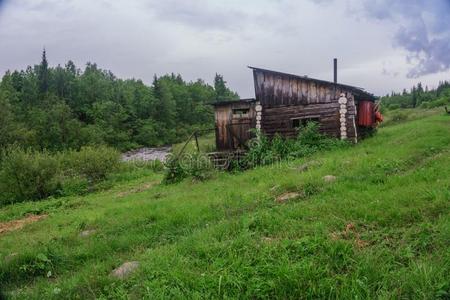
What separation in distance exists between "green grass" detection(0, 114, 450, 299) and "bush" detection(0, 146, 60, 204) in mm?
10357

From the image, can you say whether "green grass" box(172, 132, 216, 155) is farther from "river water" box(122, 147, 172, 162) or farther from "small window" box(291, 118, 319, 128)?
"small window" box(291, 118, 319, 128)

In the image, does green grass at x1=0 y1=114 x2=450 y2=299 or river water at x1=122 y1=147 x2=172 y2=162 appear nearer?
green grass at x1=0 y1=114 x2=450 y2=299

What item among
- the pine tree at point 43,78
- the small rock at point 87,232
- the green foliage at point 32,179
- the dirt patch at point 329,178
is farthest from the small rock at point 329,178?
the pine tree at point 43,78

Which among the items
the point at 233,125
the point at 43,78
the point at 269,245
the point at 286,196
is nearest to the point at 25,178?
the point at 233,125

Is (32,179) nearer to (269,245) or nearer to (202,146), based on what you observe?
(202,146)

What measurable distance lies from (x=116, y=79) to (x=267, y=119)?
89.1m

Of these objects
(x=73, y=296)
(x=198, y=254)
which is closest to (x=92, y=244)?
(x=73, y=296)

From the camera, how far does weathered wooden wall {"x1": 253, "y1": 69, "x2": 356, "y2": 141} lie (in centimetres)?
1998

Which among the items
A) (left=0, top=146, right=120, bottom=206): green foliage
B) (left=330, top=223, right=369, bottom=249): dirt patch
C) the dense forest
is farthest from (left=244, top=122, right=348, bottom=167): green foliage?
the dense forest

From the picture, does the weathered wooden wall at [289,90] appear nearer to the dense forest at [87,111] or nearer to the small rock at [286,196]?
the small rock at [286,196]

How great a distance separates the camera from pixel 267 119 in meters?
21.7

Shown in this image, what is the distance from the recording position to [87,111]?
73.5 m

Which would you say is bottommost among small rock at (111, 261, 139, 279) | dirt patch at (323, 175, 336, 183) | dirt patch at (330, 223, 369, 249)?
small rock at (111, 261, 139, 279)

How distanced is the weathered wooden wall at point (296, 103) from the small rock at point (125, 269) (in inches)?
617
